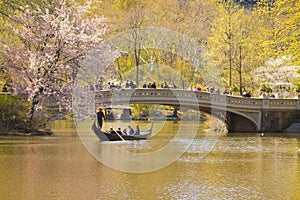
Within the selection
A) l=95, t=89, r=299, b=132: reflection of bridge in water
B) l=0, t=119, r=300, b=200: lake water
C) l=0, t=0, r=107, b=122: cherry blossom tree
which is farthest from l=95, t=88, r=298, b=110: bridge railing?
l=0, t=119, r=300, b=200: lake water

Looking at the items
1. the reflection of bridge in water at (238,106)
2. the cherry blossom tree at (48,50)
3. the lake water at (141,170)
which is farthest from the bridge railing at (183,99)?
the lake water at (141,170)

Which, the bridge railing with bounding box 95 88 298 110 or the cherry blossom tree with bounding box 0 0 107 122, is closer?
the cherry blossom tree with bounding box 0 0 107 122

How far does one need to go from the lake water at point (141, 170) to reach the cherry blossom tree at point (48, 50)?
113 inches

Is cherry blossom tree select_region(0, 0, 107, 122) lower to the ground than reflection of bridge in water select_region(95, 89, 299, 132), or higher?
higher

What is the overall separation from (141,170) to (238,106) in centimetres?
2090

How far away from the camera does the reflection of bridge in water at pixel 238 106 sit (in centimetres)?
4103

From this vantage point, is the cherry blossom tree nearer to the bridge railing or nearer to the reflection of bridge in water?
the bridge railing

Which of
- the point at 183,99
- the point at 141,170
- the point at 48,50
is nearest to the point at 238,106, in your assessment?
the point at 183,99

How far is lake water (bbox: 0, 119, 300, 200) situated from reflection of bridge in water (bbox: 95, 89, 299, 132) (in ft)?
23.4

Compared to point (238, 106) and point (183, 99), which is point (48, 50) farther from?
point (238, 106)

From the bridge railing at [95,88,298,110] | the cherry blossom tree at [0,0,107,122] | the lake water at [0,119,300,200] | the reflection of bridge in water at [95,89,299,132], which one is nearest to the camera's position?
the lake water at [0,119,300,200]

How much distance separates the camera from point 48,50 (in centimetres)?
3550

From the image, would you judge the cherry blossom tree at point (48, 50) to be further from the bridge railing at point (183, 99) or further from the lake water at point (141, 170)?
the lake water at point (141, 170)

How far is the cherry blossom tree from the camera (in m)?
34.5
